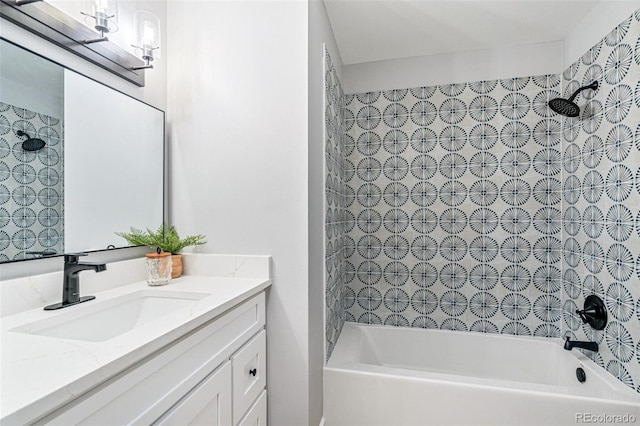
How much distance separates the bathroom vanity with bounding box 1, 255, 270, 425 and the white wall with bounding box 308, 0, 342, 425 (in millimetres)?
241

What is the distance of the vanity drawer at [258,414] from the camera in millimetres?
1299

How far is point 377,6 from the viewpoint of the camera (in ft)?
6.22

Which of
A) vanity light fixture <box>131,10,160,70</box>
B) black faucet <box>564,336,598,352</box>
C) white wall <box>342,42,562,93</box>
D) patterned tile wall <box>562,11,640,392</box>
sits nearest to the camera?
vanity light fixture <box>131,10,160,70</box>

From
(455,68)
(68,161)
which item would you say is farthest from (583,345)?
(68,161)

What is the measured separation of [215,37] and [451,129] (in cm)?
170

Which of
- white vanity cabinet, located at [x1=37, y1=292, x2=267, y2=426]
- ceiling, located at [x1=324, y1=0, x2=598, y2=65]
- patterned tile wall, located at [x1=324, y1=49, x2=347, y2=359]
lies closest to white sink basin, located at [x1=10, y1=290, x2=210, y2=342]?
white vanity cabinet, located at [x1=37, y1=292, x2=267, y2=426]

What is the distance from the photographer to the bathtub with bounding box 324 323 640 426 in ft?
4.98

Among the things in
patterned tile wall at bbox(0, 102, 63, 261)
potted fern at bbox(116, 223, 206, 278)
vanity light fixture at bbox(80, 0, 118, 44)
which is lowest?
potted fern at bbox(116, 223, 206, 278)

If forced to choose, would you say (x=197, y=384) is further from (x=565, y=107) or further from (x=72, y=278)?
(x=565, y=107)

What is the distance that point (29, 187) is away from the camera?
1063 mm

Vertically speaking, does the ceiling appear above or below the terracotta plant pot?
above

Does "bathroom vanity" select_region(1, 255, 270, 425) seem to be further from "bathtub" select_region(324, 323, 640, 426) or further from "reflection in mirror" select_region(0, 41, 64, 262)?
"bathtub" select_region(324, 323, 640, 426)

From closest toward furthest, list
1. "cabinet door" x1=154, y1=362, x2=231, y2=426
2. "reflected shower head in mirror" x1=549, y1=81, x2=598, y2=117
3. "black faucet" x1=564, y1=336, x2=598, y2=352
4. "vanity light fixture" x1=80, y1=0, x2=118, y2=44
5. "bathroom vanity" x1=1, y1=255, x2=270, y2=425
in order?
"bathroom vanity" x1=1, y1=255, x2=270, y2=425 < "cabinet door" x1=154, y1=362, x2=231, y2=426 < "vanity light fixture" x1=80, y1=0, x2=118, y2=44 < "black faucet" x1=564, y1=336, x2=598, y2=352 < "reflected shower head in mirror" x1=549, y1=81, x2=598, y2=117

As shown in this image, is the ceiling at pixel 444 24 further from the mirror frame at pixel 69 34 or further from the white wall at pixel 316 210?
the mirror frame at pixel 69 34
